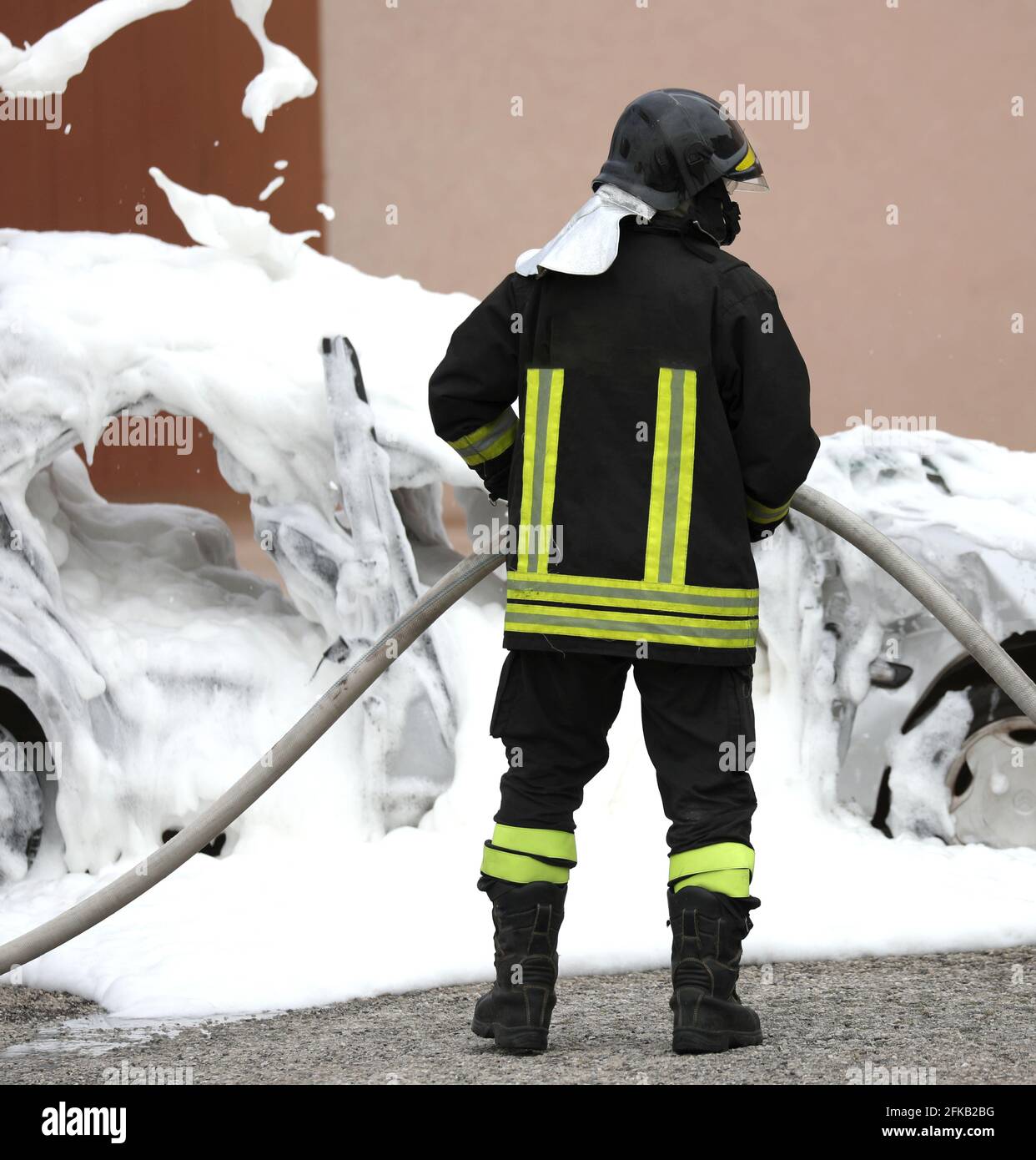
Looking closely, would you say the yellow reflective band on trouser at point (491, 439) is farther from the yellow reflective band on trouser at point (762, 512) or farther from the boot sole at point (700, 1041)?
the boot sole at point (700, 1041)

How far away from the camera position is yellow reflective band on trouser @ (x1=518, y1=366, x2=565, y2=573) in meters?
2.12

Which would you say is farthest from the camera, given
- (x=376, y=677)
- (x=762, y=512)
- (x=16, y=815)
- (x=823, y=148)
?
(x=823, y=148)

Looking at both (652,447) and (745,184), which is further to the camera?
(745,184)

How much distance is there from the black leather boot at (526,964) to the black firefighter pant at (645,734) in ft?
0.31

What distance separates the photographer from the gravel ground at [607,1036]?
2006 millimetres

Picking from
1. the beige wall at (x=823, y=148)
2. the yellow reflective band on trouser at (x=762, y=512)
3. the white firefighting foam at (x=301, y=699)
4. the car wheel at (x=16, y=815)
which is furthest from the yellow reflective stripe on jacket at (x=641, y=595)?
the beige wall at (x=823, y=148)

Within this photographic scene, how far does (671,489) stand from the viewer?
6.84 feet

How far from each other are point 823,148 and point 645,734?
218 inches

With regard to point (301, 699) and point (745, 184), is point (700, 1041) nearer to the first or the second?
point (745, 184)

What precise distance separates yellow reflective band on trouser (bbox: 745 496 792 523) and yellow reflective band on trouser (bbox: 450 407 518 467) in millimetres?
337

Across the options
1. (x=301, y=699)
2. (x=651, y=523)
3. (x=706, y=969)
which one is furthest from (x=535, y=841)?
(x=301, y=699)

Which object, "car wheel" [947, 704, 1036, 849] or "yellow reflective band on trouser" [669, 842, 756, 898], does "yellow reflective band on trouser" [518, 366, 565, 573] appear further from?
"car wheel" [947, 704, 1036, 849]

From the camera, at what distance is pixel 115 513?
3.95 m

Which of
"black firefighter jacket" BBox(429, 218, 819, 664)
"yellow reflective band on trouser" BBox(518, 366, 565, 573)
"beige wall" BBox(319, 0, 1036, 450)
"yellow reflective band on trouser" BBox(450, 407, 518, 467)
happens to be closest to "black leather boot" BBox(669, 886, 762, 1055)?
"black firefighter jacket" BBox(429, 218, 819, 664)
